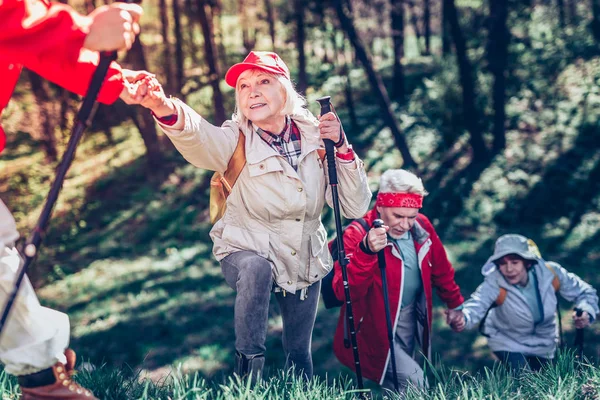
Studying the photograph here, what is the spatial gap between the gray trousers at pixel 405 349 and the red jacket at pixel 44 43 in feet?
9.01

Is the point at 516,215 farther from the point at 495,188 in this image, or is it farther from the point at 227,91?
the point at 227,91

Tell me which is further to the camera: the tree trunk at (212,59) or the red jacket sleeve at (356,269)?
the tree trunk at (212,59)

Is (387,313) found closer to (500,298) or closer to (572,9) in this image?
(500,298)

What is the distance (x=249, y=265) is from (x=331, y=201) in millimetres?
683

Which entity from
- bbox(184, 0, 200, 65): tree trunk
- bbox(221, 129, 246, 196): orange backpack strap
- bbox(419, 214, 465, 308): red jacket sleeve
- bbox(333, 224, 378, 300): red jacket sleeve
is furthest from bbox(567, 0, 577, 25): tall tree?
bbox(221, 129, 246, 196): orange backpack strap

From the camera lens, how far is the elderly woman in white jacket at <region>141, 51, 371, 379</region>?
3.53 m

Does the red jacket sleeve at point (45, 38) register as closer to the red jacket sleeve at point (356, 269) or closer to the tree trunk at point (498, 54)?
the red jacket sleeve at point (356, 269)

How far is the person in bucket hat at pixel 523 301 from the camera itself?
4.82 metres

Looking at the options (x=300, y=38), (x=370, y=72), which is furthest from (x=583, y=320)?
(x=300, y=38)

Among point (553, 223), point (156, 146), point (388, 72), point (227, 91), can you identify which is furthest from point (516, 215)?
point (227, 91)

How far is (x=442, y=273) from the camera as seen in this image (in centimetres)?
470

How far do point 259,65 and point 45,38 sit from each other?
1335 mm

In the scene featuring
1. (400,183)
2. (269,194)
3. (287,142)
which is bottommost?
(400,183)

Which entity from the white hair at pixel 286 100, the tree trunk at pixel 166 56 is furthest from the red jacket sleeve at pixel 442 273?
the tree trunk at pixel 166 56
